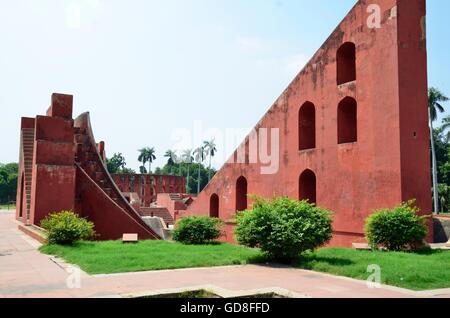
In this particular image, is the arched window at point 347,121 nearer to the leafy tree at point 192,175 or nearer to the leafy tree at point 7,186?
the leafy tree at point 7,186

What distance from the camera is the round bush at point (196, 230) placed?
37.8 feet

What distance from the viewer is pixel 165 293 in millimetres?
5047

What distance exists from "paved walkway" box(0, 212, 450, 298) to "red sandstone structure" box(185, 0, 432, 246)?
4988 millimetres

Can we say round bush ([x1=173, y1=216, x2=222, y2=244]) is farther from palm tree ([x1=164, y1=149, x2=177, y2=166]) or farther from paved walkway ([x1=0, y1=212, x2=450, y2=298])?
palm tree ([x1=164, y1=149, x2=177, y2=166])

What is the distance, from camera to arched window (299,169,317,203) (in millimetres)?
14262

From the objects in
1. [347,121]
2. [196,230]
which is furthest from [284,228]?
[347,121]

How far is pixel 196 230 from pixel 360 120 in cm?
543

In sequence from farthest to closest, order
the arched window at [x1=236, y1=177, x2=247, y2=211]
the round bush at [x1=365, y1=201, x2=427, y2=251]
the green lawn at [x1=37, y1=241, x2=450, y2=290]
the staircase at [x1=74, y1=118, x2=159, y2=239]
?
the arched window at [x1=236, y1=177, x2=247, y2=211] → the staircase at [x1=74, y1=118, x2=159, y2=239] → the round bush at [x1=365, y1=201, x2=427, y2=251] → the green lawn at [x1=37, y1=241, x2=450, y2=290]

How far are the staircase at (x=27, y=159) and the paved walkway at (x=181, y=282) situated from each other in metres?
8.32

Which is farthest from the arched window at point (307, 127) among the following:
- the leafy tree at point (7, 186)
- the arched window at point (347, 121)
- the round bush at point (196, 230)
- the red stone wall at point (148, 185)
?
the leafy tree at point (7, 186)

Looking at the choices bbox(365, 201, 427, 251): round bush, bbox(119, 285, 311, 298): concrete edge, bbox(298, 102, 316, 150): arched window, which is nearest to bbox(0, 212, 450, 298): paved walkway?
bbox(119, 285, 311, 298): concrete edge

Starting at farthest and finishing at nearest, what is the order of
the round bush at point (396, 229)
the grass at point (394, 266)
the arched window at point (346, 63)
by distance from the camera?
the arched window at point (346, 63) → the round bush at point (396, 229) → the grass at point (394, 266)

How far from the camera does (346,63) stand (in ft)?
44.1
